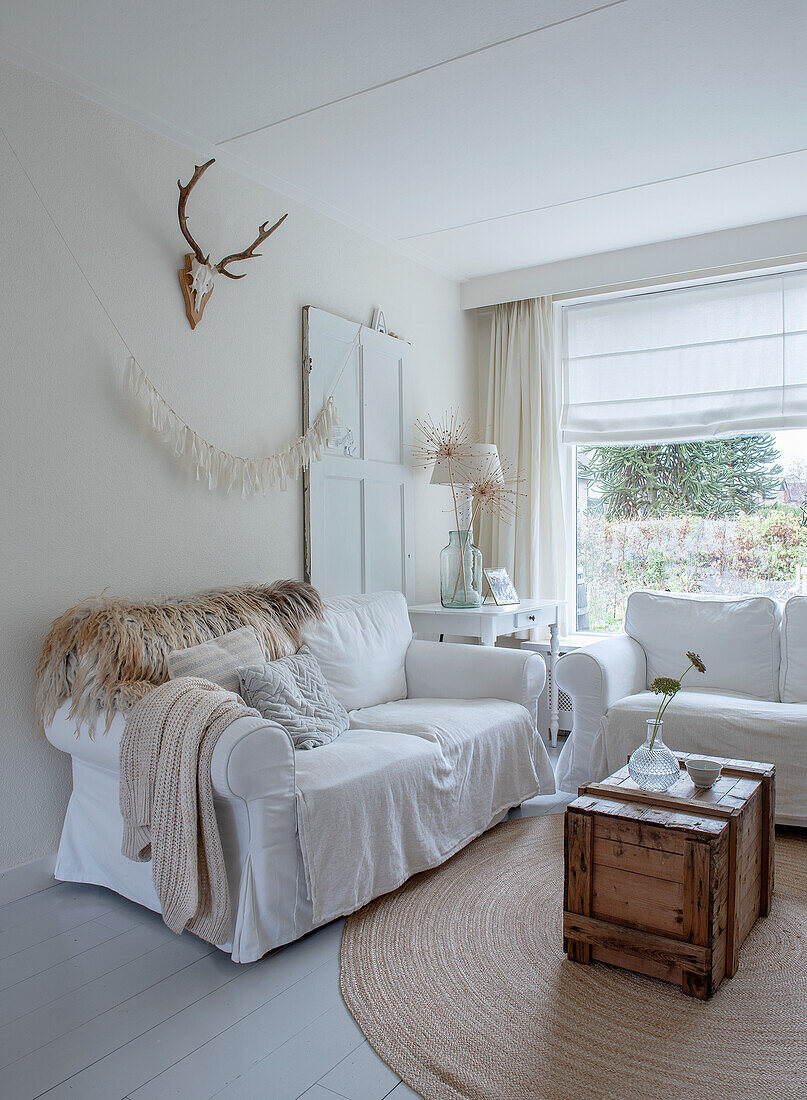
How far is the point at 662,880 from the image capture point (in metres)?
1.89

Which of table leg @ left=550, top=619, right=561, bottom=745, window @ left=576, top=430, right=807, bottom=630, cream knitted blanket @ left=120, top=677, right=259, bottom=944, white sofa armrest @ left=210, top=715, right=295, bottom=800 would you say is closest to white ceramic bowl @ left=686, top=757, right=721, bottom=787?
white sofa armrest @ left=210, top=715, right=295, bottom=800

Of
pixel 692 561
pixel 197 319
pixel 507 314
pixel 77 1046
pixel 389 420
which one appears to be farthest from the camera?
pixel 507 314

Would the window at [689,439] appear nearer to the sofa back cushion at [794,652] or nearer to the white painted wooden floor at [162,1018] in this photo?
the sofa back cushion at [794,652]

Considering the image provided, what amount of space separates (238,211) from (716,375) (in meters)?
2.41

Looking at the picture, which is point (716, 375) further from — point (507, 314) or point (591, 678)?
point (591, 678)

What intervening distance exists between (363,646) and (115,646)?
1069 mm

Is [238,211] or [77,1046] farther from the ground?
[238,211]

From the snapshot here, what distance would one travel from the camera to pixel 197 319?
2898 millimetres

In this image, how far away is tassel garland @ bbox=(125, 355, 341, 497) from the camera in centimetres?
273

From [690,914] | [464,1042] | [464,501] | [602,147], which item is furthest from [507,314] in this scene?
[464,1042]

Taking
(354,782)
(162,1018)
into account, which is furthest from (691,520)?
(162,1018)

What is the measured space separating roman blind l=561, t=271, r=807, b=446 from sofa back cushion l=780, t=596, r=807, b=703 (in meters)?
1.01

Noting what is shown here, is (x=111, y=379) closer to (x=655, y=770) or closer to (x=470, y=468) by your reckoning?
(x=470, y=468)

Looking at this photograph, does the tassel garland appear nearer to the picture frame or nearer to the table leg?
the picture frame
